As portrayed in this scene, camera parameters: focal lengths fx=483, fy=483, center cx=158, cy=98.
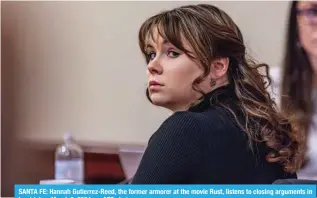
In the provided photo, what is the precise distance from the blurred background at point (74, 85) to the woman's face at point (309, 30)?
0.17 meters

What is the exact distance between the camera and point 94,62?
1.61 metres

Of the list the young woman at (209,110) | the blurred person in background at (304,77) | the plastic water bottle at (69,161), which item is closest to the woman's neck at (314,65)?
the blurred person in background at (304,77)

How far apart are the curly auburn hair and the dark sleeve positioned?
189 mm

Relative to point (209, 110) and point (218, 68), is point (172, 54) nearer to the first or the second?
point (218, 68)

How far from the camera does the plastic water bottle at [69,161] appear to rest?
62.4 inches

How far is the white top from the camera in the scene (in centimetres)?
137

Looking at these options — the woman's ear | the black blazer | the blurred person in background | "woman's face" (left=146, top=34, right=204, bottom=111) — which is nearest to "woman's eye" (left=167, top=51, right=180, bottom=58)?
"woman's face" (left=146, top=34, right=204, bottom=111)

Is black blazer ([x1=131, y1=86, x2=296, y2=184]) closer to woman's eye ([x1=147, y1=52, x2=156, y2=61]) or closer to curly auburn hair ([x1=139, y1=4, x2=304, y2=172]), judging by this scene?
curly auburn hair ([x1=139, y1=4, x2=304, y2=172])

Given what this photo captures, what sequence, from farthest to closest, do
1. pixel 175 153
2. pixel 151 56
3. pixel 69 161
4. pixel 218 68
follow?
pixel 69 161, pixel 151 56, pixel 218 68, pixel 175 153

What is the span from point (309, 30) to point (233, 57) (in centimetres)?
27

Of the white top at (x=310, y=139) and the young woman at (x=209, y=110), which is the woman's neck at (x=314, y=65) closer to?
the white top at (x=310, y=139)

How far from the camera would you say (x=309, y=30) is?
139 centimetres

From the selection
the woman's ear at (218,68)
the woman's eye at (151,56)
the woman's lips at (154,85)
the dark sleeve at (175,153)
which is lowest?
the dark sleeve at (175,153)

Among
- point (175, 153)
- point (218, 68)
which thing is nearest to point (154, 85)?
point (218, 68)
